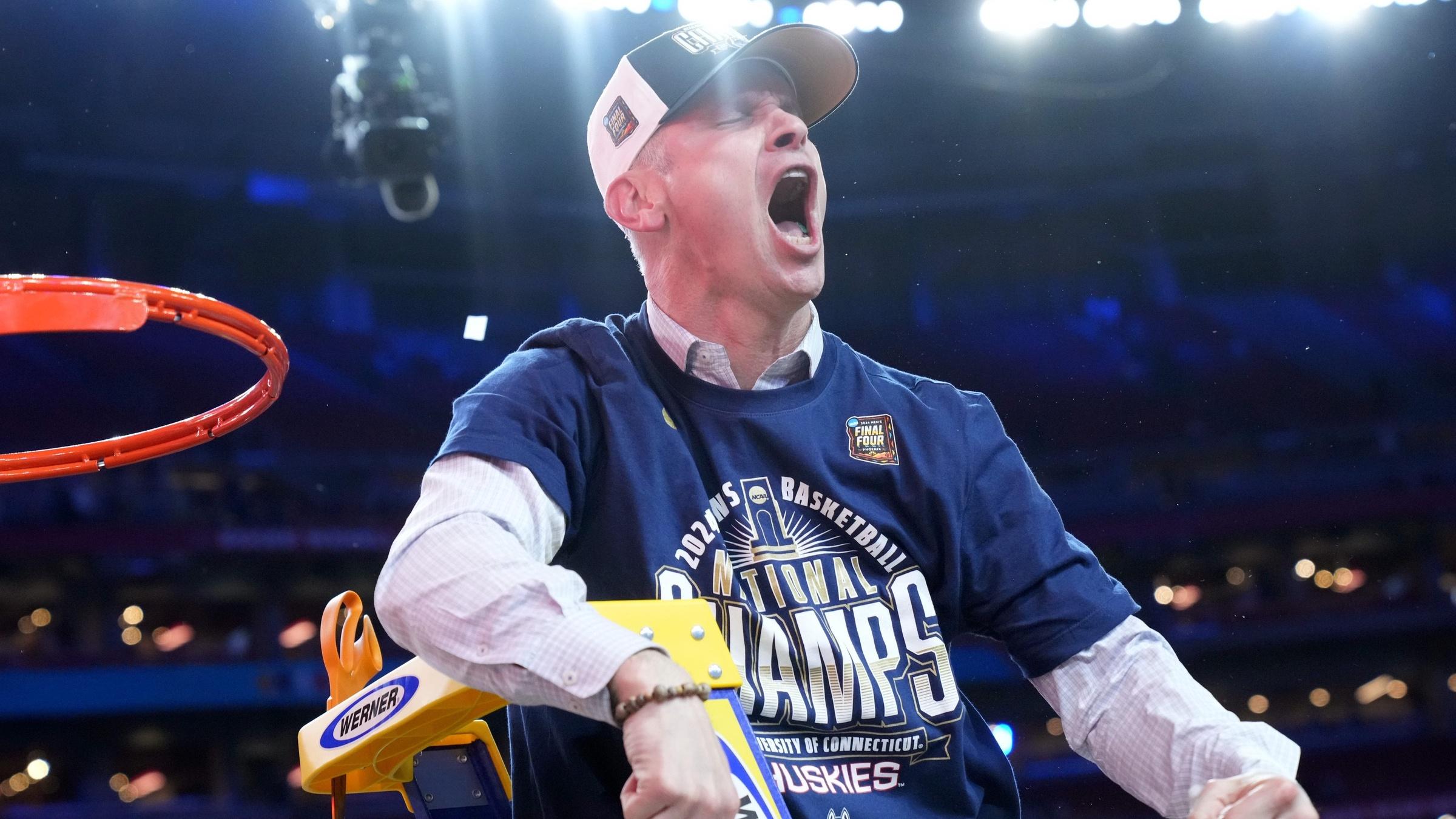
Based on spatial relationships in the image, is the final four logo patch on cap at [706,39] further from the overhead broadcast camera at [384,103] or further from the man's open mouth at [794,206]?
the overhead broadcast camera at [384,103]

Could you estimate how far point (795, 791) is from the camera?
0.93 meters

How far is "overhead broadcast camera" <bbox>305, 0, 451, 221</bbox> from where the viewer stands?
2.93 m

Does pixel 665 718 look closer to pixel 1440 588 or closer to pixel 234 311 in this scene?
pixel 234 311

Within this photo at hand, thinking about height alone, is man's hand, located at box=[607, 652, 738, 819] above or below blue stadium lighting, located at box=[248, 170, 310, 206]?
below

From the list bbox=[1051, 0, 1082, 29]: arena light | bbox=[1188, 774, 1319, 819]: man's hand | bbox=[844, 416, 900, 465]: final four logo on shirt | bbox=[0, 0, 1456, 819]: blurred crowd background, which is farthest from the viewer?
bbox=[0, 0, 1456, 819]: blurred crowd background

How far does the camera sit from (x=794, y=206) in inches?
51.5

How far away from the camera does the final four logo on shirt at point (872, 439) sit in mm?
1114

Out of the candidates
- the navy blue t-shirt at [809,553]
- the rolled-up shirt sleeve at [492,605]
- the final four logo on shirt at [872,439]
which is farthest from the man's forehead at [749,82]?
the rolled-up shirt sleeve at [492,605]

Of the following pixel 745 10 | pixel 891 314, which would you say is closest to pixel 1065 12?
pixel 745 10

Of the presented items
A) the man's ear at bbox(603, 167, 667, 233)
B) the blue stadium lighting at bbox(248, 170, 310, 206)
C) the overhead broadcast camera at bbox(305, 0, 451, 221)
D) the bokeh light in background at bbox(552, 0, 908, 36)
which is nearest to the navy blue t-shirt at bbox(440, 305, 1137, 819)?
the man's ear at bbox(603, 167, 667, 233)

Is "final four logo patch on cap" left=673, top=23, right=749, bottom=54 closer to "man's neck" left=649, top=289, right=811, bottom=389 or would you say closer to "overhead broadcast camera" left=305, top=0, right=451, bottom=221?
"man's neck" left=649, top=289, right=811, bottom=389

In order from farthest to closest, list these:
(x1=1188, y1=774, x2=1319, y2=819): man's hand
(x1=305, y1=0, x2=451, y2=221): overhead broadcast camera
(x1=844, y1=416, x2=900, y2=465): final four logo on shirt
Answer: (x1=305, y1=0, x2=451, y2=221): overhead broadcast camera < (x1=844, y1=416, x2=900, y2=465): final four logo on shirt < (x1=1188, y1=774, x2=1319, y2=819): man's hand

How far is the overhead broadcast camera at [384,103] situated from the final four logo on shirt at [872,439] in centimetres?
212

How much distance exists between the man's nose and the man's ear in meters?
0.12
